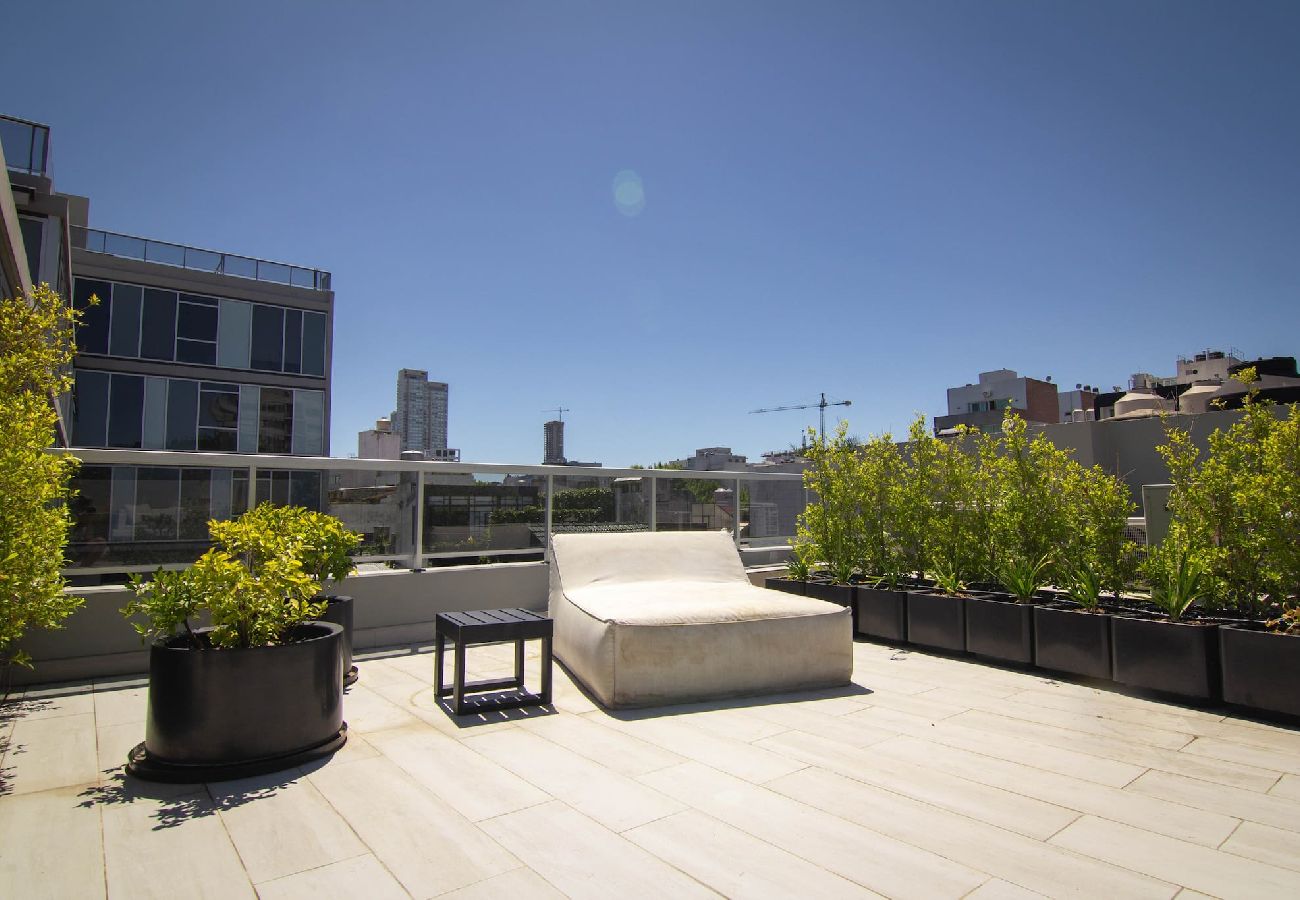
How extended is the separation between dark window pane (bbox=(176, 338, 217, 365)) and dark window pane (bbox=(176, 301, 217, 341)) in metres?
0.21

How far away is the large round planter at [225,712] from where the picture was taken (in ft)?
9.16

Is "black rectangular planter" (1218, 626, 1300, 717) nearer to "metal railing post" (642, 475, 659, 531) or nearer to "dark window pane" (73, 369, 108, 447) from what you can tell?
"metal railing post" (642, 475, 659, 531)

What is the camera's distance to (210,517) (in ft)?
16.5

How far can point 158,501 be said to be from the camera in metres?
4.89

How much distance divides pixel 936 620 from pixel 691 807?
3361mm

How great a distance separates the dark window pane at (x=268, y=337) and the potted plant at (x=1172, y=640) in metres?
27.0

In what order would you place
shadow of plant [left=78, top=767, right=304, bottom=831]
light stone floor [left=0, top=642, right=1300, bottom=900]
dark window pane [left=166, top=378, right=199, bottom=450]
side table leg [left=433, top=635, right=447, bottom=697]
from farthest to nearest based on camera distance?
dark window pane [left=166, top=378, right=199, bottom=450] → side table leg [left=433, top=635, right=447, bottom=697] → shadow of plant [left=78, top=767, right=304, bottom=831] → light stone floor [left=0, top=642, right=1300, bottom=900]

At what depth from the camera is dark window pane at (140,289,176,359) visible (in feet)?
73.5

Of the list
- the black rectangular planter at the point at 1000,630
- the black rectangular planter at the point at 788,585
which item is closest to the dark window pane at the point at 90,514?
the black rectangular planter at the point at 788,585

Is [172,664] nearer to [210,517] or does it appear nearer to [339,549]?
[339,549]

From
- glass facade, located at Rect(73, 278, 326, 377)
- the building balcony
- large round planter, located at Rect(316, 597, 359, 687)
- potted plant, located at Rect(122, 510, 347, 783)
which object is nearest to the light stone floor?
the building balcony

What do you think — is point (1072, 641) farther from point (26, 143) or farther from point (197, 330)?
point (197, 330)

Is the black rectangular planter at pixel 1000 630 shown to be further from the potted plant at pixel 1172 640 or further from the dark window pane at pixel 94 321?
the dark window pane at pixel 94 321

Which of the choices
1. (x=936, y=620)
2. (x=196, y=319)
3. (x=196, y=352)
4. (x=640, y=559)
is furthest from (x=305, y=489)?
(x=196, y=319)
